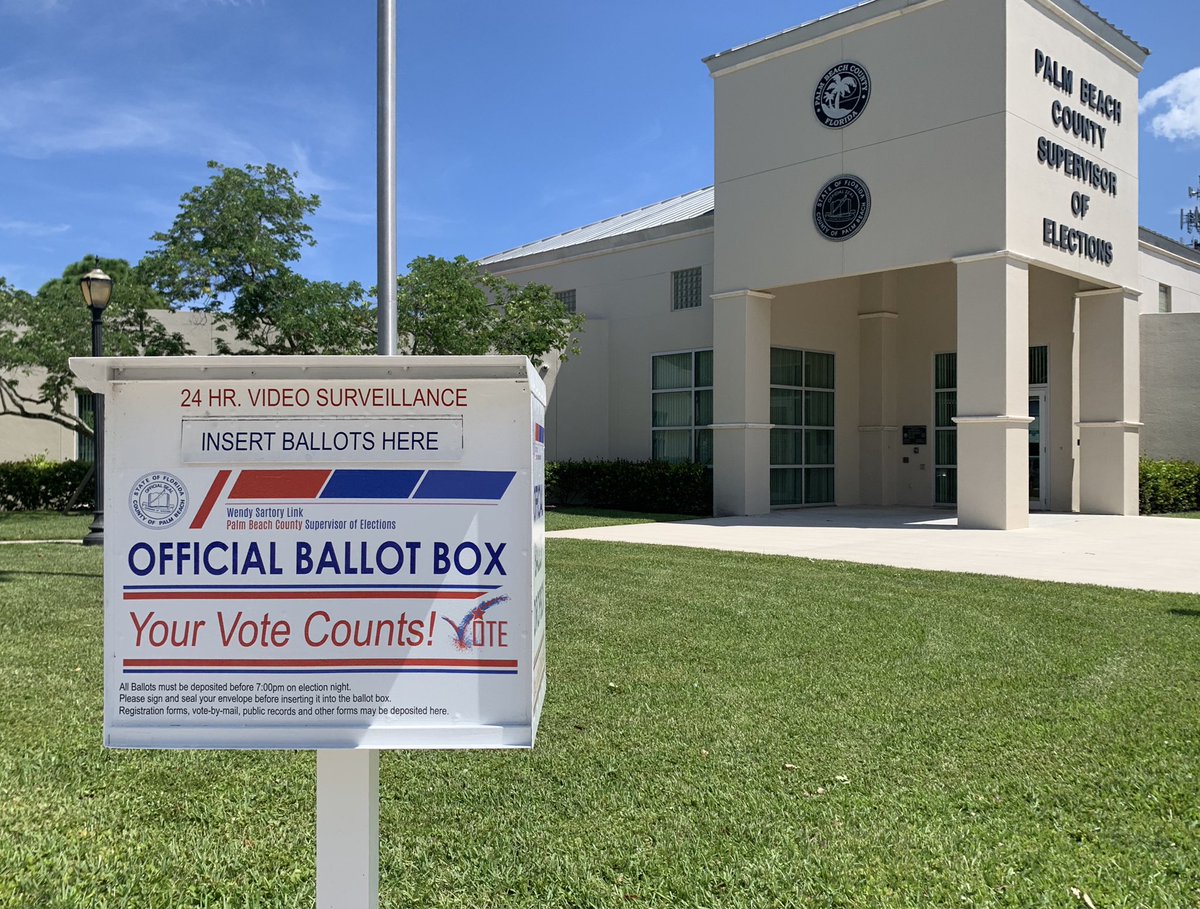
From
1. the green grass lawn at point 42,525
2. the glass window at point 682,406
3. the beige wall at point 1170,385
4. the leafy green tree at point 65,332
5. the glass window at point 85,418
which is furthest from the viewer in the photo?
the glass window at point 85,418

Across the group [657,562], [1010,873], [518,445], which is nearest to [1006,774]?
[1010,873]

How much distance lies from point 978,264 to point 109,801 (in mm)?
15410

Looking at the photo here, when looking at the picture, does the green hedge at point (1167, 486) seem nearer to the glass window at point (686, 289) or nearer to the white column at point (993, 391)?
the white column at point (993, 391)

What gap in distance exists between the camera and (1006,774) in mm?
4324

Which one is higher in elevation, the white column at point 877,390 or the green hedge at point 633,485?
the white column at point 877,390

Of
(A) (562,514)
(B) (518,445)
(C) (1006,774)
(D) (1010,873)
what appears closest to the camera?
(B) (518,445)

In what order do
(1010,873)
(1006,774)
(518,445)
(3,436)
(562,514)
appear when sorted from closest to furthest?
(518,445), (1010,873), (1006,774), (562,514), (3,436)

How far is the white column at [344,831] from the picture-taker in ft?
7.45

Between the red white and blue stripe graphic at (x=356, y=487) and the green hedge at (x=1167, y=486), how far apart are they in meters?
21.5

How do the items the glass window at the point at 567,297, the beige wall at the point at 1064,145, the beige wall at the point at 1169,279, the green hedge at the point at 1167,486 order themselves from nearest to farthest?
the beige wall at the point at 1064,145, the green hedge at the point at 1167,486, the beige wall at the point at 1169,279, the glass window at the point at 567,297

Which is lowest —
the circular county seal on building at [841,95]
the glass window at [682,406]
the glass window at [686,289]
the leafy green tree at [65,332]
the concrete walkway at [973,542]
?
the concrete walkway at [973,542]

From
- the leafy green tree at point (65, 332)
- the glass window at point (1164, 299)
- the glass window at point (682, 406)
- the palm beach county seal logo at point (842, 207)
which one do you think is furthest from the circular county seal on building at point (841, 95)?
the leafy green tree at point (65, 332)

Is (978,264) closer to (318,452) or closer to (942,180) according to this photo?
(942,180)

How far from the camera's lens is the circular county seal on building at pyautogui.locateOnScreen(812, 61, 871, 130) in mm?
17625
